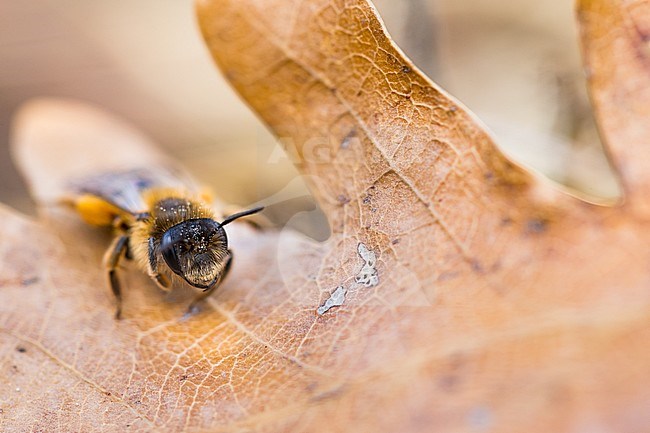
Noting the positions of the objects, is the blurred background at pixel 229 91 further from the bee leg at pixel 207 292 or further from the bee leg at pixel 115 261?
the bee leg at pixel 115 261

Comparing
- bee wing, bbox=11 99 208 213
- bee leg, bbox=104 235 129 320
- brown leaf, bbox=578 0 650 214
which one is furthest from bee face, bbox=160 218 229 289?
brown leaf, bbox=578 0 650 214

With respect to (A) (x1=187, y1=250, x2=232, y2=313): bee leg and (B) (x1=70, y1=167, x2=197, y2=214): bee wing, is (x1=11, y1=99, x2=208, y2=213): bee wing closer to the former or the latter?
(B) (x1=70, y1=167, x2=197, y2=214): bee wing

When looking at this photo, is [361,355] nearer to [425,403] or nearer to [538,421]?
[425,403]

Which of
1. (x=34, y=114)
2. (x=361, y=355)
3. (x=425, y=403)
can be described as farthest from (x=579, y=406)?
(x=34, y=114)

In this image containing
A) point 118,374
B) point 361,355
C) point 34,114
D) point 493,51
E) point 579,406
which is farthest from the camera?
point 493,51

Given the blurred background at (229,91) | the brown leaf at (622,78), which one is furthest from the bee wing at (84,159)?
the brown leaf at (622,78)

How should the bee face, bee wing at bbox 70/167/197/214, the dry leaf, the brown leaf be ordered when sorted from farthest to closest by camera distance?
bee wing at bbox 70/167/197/214
the bee face
the brown leaf
the dry leaf
